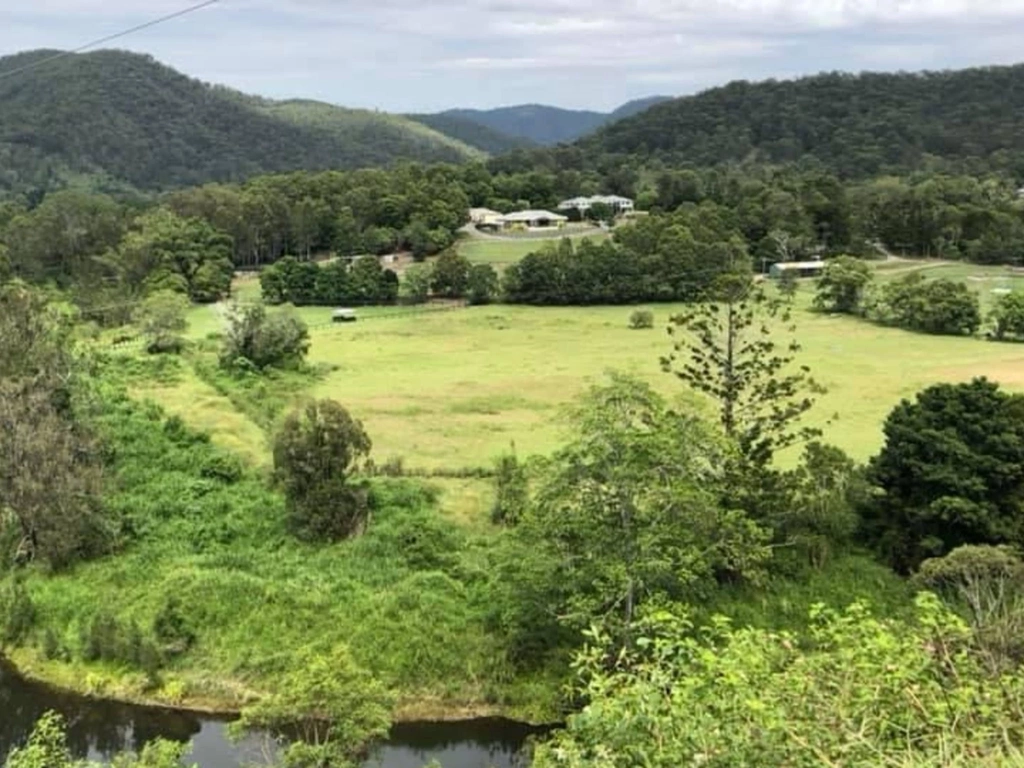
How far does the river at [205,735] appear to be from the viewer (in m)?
15.5

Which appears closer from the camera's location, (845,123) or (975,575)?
(975,575)

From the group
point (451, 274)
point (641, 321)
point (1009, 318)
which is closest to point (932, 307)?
point (1009, 318)

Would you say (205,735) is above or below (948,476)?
below

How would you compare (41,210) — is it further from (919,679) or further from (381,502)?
(919,679)

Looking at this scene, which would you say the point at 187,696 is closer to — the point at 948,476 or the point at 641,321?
the point at 948,476

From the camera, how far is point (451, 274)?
55.4 meters

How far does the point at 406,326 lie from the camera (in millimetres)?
48781

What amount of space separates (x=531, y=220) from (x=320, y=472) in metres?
56.8

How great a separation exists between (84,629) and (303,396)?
15.1 m

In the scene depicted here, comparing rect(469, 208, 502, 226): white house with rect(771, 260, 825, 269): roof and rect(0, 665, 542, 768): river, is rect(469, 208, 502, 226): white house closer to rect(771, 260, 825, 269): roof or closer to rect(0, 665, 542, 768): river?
rect(771, 260, 825, 269): roof

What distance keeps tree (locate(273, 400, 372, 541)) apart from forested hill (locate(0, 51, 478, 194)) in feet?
358

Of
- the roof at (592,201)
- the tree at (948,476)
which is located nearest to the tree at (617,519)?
the tree at (948,476)

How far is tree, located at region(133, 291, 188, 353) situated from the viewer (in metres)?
38.9

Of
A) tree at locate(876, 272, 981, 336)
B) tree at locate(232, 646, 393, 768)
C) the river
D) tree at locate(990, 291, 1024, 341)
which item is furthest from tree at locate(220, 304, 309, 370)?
tree at locate(990, 291, 1024, 341)
